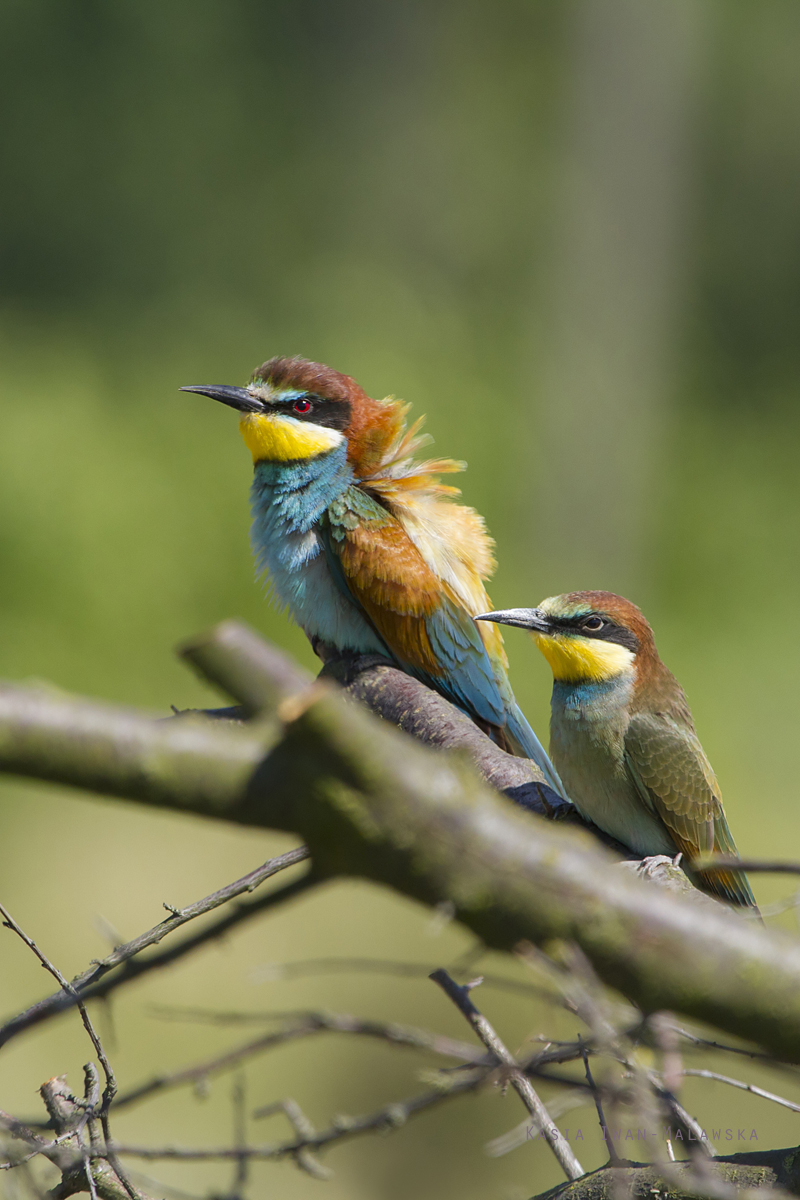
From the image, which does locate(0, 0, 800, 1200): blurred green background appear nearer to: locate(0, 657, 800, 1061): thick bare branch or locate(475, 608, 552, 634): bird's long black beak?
locate(475, 608, 552, 634): bird's long black beak

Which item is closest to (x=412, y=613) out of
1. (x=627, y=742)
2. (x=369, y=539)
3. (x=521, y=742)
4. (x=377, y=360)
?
(x=369, y=539)

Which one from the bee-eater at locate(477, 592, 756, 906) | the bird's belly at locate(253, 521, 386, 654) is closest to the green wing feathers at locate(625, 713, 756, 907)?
the bee-eater at locate(477, 592, 756, 906)

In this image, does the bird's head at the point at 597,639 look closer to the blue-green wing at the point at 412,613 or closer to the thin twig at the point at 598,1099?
the blue-green wing at the point at 412,613

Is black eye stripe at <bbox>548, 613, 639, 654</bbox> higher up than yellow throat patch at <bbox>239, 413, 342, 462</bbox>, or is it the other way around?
yellow throat patch at <bbox>239, 413, 342, 462</bbox>

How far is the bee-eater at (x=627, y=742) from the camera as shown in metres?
1.42

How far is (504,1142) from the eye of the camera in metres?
0.82

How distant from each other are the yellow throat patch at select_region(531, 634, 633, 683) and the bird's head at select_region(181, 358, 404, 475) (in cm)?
62

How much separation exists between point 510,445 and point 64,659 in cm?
276

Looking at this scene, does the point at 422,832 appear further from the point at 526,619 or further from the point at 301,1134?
the point at 526,619

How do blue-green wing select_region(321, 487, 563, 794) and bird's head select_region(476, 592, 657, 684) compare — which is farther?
blue-green wing select_region(321, 487, 563, 794)

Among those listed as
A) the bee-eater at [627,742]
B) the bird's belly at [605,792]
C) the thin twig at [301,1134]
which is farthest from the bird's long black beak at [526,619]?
the thin twig at [301,1134]

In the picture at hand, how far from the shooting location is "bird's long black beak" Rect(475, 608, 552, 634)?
1.52m

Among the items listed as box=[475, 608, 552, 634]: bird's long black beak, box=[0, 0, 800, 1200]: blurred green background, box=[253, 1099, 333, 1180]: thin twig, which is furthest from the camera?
box=[0, 0, 800, 1200]: blurred green background

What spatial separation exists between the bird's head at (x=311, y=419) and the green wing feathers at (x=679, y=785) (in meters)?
0.75
